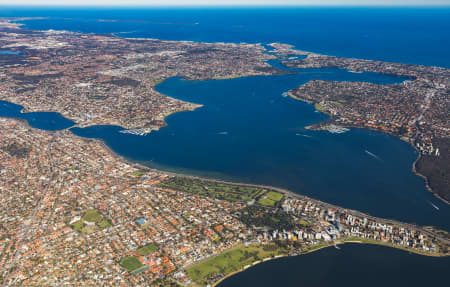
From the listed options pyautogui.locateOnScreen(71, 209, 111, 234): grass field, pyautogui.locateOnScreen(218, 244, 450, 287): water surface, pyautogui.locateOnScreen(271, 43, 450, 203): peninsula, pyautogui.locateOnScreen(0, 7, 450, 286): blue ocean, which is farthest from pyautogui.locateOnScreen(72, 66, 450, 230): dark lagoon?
pyautogui.locateOnScreen(71, 209, 111, 234): grass field

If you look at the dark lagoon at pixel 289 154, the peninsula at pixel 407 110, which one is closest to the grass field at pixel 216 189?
the dark lagoon at pixel 289 154

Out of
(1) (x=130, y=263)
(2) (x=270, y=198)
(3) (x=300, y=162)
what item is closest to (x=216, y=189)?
(2) (x=270, y=198)

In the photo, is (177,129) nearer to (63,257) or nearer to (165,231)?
(165,231)

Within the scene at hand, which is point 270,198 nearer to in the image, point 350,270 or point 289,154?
point 350,270

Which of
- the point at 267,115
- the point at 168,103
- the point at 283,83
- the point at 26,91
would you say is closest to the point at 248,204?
the point at 267,115

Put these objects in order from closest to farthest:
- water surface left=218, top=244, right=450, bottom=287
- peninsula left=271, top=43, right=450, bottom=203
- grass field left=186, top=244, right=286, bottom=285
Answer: grass field left=186, top=244, right=286, bottom=285, water surface left=218, top=244, right=450, bottom=287, peninsula left=271, top=43, right=450, bottom=203

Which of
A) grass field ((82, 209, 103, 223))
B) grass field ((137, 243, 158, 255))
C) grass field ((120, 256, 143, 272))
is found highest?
grass field ((82, 209, 103, 223))

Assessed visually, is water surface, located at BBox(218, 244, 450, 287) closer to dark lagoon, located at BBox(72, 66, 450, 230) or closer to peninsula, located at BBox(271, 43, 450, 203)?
dark lagoon, located at BBox(72, 66, 450, 230)

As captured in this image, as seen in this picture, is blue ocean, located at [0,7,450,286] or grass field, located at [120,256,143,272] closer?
grass field, located at [120,256,143,272]
